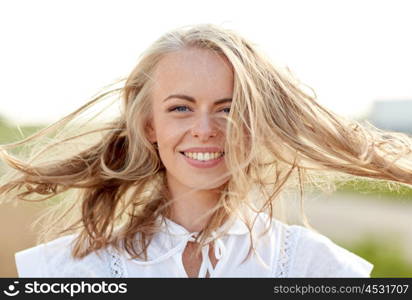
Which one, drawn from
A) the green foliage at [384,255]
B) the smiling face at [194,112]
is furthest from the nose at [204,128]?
the green foliage at [384,255]

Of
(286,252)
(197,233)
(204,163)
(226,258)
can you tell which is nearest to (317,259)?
(286,252)

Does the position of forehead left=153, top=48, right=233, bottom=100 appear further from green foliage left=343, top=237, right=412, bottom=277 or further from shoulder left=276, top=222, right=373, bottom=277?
green foliage left=343, top=237, right=412, bottom=277

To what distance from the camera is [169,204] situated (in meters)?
3.10

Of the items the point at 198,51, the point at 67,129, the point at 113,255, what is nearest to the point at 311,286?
the point at 113,255

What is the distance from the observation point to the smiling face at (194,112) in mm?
2883

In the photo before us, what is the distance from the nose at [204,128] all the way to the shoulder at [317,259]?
1.90 ft

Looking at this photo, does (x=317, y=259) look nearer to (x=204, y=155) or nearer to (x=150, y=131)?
(x=204, y=155)

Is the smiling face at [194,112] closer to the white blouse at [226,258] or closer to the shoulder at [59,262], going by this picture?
the white blouse at [226,258]

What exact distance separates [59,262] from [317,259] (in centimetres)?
109

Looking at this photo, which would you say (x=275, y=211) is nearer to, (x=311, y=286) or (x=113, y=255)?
(x=311, y=286)

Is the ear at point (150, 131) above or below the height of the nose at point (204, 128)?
below

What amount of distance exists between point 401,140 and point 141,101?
1152 millimetres

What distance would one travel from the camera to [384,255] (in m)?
7.54

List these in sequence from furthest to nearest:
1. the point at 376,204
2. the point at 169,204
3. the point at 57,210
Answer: the point at 376,204 → the point at 57,210 → the point at 169,204
